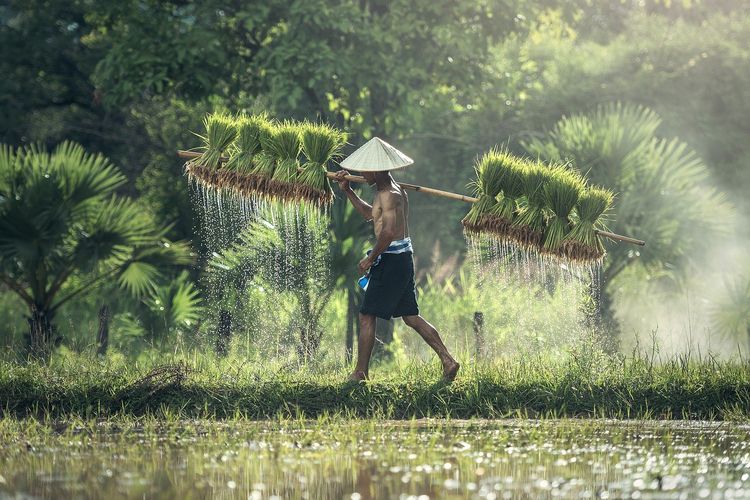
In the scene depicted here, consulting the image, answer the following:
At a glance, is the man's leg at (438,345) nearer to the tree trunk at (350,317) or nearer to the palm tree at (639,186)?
the tree trunk at (350,317)

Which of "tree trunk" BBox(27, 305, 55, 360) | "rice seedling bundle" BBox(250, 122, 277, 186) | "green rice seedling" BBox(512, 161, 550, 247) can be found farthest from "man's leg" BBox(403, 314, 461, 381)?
"tree trunk" BBox(27, 305, 55, 360)

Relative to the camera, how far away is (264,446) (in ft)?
30.2

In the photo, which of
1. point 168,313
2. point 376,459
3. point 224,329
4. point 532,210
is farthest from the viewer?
point 168,313

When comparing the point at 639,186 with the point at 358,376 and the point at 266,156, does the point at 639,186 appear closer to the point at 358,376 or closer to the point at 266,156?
the point at 266,156

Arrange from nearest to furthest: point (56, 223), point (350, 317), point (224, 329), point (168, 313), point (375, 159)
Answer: point (375, 159) < point (56, 223) < point (224, 329) < point (350, 317) < point (168, 313)

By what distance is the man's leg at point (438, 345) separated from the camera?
1157 centimetres

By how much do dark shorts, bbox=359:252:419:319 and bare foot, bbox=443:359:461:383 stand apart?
54cm

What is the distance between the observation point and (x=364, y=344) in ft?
38.0

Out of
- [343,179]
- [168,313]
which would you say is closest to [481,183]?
[343,179]

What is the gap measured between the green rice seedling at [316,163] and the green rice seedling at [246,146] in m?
0.41

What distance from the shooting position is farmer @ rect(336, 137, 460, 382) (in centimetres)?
1151

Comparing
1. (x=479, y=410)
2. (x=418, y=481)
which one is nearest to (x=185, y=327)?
(x=479, y=410)

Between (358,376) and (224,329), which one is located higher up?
(224,329)

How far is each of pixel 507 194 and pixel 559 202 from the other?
1.46ft
